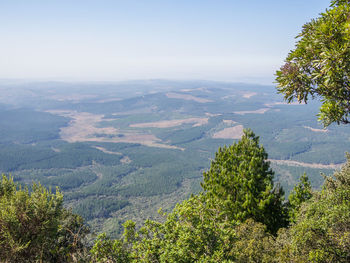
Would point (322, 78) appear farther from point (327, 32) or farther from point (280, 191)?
point (280, 191)

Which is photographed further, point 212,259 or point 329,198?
point 329,198

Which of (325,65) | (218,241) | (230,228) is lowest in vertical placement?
(230,228)

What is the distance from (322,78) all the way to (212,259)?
8977mm

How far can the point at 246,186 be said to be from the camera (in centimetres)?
2294

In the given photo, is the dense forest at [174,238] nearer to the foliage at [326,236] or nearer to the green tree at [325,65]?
the foliage at [326,236]

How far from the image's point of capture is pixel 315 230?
13391mm

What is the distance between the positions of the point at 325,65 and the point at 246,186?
50.8 feet

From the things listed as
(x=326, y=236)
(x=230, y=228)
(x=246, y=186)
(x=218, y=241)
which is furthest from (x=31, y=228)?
(x=246, y=186)

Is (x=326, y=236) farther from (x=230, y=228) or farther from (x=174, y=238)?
(x=174, y=238)

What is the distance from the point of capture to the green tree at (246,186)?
22484 mm

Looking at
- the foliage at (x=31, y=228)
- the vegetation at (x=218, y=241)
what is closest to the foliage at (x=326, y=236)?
the vegetation at (x=218, y=241)

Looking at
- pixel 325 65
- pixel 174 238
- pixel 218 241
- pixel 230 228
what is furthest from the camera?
pixel 230 228

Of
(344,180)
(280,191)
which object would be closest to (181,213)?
(344,180)

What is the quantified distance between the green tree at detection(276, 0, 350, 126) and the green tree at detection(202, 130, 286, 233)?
12.2 meters
